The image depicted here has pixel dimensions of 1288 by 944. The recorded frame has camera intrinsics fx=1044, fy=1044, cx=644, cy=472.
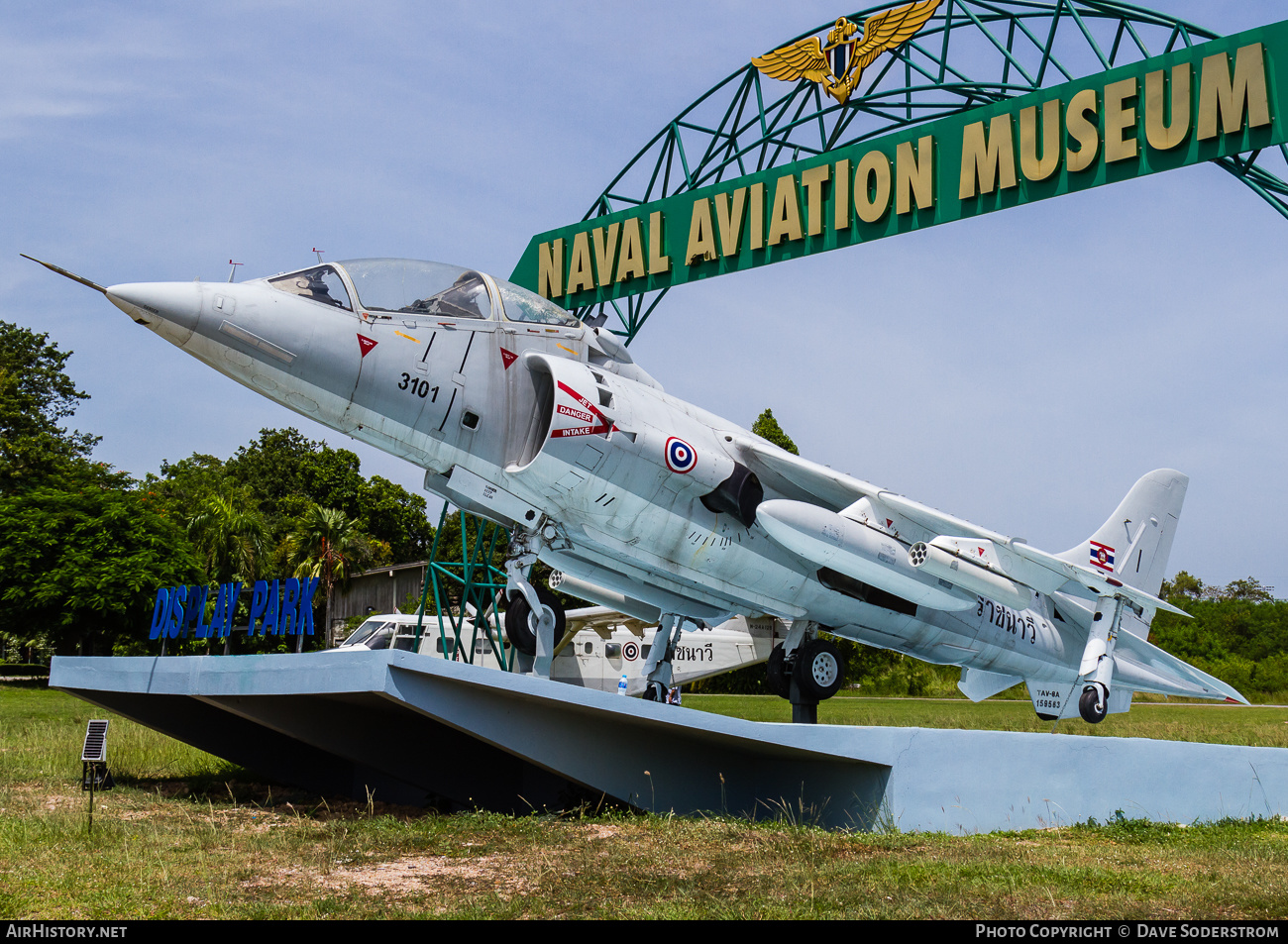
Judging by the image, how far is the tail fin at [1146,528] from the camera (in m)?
14.3

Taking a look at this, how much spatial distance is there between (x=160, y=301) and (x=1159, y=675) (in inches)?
518

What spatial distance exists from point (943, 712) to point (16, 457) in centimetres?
3759

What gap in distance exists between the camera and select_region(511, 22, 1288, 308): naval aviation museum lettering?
1159cm

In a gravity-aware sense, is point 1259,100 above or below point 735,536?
above

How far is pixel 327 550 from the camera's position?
41219 millimetres

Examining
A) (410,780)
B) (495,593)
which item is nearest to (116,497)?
(495,593)

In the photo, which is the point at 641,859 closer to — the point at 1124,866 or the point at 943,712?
the point at 1124,866

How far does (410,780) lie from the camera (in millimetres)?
10078

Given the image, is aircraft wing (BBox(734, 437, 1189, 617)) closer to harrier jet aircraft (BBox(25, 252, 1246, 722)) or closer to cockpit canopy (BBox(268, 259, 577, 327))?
harrier jet aircraft (BBox(25, 252, 1246, 722))

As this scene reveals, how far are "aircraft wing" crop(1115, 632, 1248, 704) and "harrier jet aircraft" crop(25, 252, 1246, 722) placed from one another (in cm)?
151

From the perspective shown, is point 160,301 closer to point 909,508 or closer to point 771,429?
point 909,508

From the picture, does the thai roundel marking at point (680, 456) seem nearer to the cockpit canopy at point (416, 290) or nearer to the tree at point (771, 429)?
the cockpit canopy at point (416, 290)

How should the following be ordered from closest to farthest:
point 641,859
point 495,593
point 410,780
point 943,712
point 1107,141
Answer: point 641,859, point 410,780, point 1107,141, point 495,593, point 943,712

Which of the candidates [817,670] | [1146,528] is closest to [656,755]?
[817,670]
